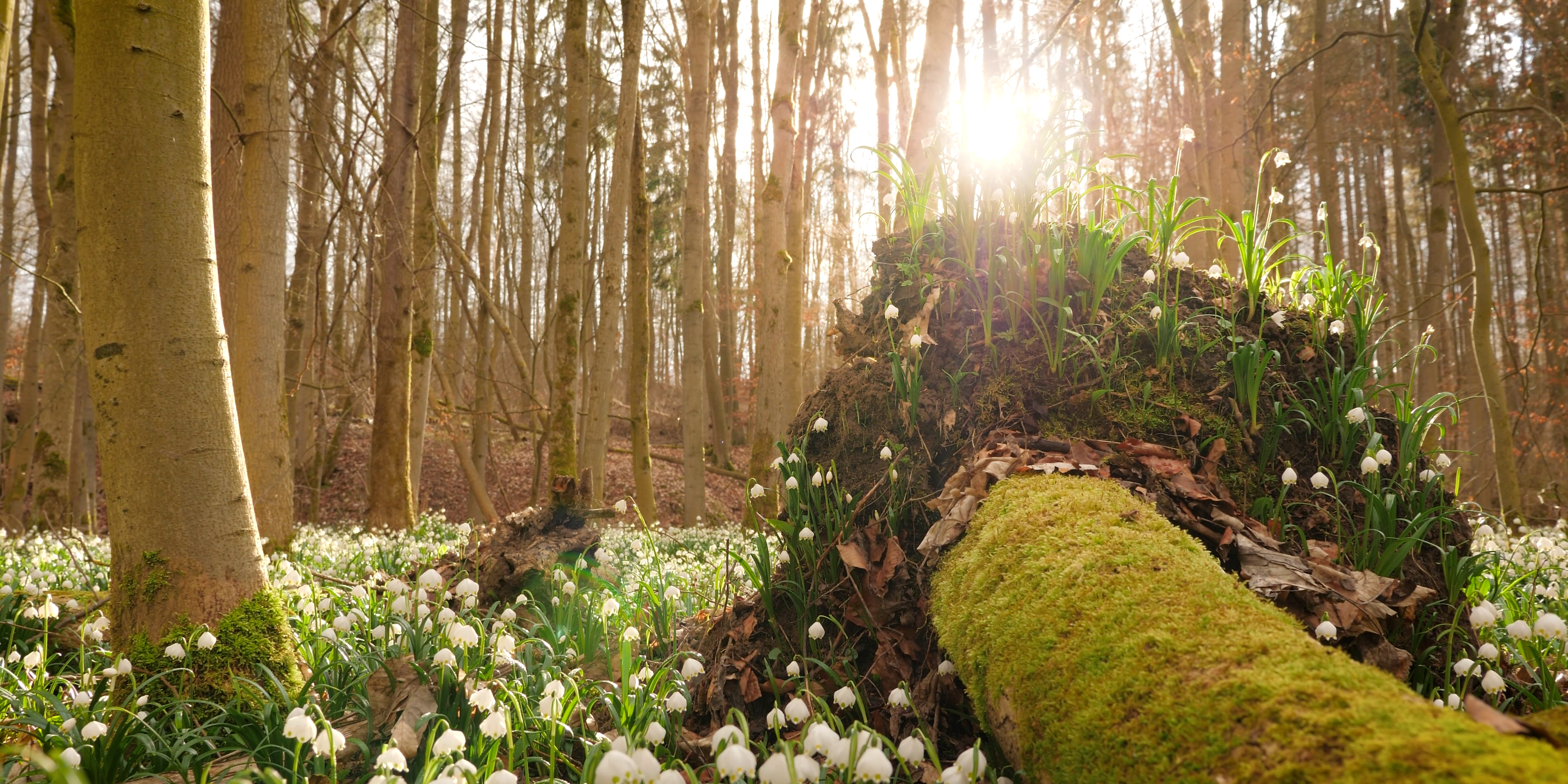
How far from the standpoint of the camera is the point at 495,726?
181 centimetres

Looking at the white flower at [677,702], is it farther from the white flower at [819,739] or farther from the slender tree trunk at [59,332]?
the slender tree trunk at [59,332]

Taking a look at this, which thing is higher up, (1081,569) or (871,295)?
(871,295)

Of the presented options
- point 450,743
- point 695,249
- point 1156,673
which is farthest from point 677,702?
point 695,249

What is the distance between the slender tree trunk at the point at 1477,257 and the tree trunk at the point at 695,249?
23.7 feet

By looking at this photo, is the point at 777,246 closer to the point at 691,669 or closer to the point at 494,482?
the point at 691,669

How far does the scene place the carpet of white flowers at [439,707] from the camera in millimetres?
Result: 1687

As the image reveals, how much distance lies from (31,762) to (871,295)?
343 cm

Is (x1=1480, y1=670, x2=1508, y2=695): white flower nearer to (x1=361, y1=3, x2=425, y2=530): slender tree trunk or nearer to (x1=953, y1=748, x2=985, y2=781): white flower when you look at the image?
(x1=953, y1=748, x2=985, y2=781): white flower

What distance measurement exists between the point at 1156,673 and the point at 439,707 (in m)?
2.08

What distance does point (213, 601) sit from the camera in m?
2.62

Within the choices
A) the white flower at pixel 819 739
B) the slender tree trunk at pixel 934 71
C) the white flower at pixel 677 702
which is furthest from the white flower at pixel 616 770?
the slender tree trunk at pixel 934 71

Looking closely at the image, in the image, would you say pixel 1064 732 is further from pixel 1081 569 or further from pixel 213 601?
pixel 213 601

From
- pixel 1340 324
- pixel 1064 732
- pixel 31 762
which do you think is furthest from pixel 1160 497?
pixel 31 762

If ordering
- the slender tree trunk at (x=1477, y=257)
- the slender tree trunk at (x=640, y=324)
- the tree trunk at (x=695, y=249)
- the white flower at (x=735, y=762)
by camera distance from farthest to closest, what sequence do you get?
the tree trunk at (x=695, y=249) < the slender tree trunk at (x=640, y=324) < the slender tree trunk at (x=1477, y=257) < the white flower at (x=735, y=762)
